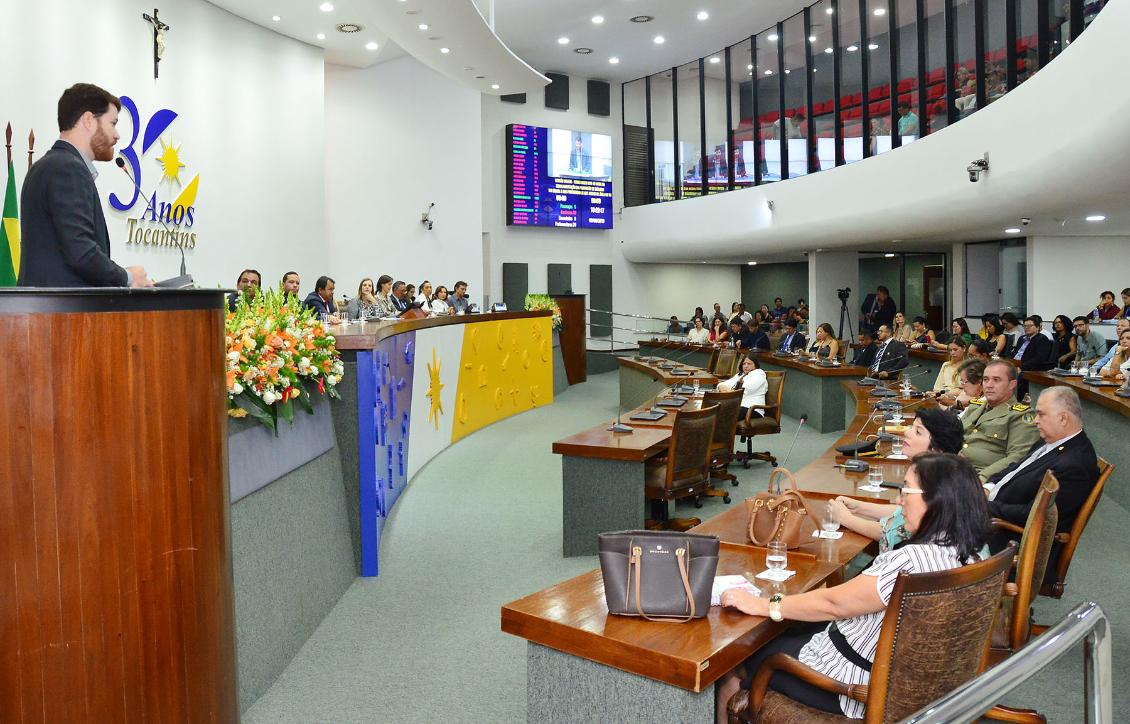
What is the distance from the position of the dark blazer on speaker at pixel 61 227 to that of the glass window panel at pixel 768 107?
50.5 ft

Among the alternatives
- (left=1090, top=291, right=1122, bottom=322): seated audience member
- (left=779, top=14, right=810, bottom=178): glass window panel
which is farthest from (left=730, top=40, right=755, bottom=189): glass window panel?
(left=1090, top=291, right=1122, bottom=322): seated audience member

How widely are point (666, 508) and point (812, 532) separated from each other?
97.2 inches

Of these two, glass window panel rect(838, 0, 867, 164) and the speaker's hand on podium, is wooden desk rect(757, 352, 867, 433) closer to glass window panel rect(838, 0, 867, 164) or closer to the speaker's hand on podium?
glass window panel rect(838, 0, 867, 164)

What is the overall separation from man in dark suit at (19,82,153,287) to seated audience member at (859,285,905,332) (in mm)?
16001

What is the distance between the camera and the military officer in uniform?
4.73 m

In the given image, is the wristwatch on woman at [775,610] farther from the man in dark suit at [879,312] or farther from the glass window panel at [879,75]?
the man in dark suit at [879,312]

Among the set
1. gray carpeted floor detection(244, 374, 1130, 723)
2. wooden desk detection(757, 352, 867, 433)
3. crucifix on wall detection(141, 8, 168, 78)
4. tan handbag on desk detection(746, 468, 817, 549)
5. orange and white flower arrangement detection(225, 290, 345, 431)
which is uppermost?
crucifix on wall detection(141, 8, 168, 78)

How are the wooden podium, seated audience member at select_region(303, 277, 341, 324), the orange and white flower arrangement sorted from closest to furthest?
the wooden podium < the orange and white flower arrangement < seated audience member at select_region(303, 277, 341, 324)

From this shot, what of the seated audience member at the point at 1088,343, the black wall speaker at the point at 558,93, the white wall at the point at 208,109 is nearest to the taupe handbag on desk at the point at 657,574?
the white wall at the point at 208,109

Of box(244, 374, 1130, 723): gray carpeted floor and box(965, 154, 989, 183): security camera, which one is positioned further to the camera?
box(965, 154, 989, 183): security camera

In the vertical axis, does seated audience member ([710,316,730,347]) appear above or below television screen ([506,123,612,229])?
below

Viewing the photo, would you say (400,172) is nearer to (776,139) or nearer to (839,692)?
(776,139)

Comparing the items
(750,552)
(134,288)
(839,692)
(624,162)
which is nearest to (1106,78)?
(750,552)

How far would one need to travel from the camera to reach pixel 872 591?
7.48ft
